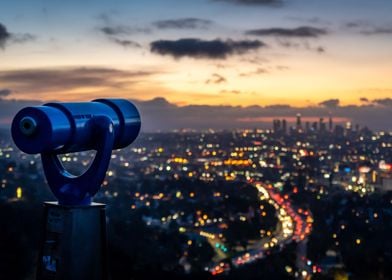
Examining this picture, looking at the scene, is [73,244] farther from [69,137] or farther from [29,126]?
[29,126]

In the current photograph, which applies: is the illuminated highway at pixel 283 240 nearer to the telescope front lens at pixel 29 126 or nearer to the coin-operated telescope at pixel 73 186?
the coin-operated telescope at pixel 73 186

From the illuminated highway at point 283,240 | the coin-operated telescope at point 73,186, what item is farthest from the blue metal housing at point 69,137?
the illuminated highway at point 283,240

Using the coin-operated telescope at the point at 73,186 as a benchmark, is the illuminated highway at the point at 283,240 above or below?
below

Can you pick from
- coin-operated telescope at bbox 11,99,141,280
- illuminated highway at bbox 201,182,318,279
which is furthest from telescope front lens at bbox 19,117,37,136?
illuminated highway at bbox 201,182,318,279

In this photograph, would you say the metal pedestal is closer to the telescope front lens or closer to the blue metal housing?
the blue metal housing

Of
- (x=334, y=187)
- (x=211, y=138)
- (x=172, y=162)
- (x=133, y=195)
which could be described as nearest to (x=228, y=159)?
(x=172, y=162)

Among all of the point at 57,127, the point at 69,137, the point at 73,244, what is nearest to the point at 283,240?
the point at 73,244

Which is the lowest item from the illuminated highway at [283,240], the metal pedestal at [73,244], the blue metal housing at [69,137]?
the illuminated highway at [283,240]
